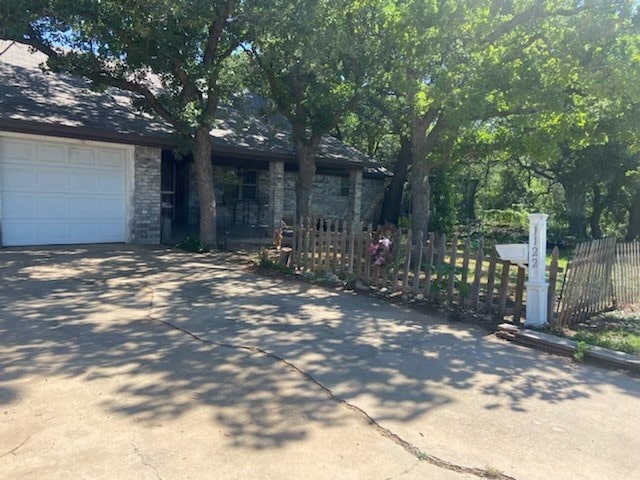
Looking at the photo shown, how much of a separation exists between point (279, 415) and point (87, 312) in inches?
142

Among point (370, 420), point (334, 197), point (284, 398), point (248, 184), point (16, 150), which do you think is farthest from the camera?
point (334, 197)

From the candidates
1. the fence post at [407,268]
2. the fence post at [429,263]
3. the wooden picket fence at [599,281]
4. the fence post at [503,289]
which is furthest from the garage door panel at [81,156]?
the wooden picket fence at [599,281]

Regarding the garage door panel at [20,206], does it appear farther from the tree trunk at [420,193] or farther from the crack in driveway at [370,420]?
the tree trunk at [420,193]

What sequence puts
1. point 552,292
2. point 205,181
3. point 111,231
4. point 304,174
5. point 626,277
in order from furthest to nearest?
point 304,174, point 111,231, point 205,181, point 626,277, point 552,292

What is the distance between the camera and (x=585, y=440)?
353 centimetres

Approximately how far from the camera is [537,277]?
6406 millimetres

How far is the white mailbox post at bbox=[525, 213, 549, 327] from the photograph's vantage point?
20.9 ft

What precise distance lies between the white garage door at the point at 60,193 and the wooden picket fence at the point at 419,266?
540 cm

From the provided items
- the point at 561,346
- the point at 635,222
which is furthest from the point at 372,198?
the point at 561,346

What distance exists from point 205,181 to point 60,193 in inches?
130

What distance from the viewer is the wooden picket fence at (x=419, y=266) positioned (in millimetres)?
6809

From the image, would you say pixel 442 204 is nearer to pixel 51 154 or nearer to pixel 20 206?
pixel 51 154

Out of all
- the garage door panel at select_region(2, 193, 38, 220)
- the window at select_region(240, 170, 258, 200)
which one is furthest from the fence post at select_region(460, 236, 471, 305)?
the window at select_region(240, 170, 258, 200)

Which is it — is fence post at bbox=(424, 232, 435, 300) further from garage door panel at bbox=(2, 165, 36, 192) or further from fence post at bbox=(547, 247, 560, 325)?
garage door panel at bbox=(2, 165, 36, 192)
